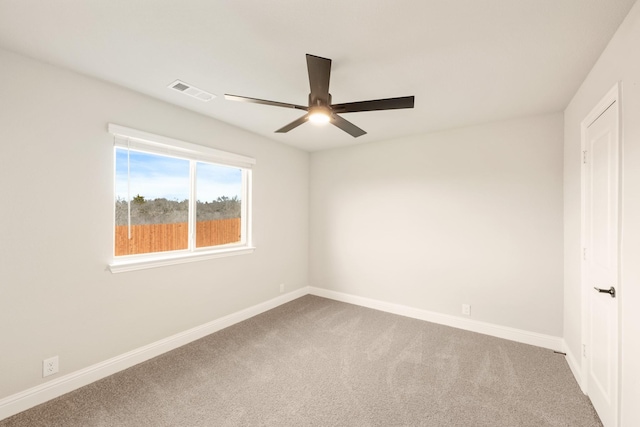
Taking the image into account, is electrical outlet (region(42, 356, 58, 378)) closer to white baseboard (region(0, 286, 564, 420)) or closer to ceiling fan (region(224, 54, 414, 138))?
white baseboard (region(0, 286, 564, 420))

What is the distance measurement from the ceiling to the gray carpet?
2.47m

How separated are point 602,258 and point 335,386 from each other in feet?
6.99

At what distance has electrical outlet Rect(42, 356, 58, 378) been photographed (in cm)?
201

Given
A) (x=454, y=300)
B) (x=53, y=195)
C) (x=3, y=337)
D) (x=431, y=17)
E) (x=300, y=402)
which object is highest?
(x=431, y=17)

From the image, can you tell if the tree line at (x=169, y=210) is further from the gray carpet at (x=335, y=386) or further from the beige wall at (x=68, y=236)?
the gray carpet at (x=335, y=386)

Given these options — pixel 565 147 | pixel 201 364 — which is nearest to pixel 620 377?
pixel 565 147

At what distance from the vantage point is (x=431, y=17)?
1514 millimetres

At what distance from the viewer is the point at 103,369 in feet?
7.48

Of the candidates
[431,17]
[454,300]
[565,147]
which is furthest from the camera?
[454,300]

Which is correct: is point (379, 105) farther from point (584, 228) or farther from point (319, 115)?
point (584, 228)

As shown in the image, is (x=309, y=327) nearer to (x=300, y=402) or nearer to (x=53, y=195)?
(x=300, y=402)

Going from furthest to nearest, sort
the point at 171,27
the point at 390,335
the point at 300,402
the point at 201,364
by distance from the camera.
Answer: the point at 390,335 → the point at 201,364 → the point at 300,402 → the point at 171,27

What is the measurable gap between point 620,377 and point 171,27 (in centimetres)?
332

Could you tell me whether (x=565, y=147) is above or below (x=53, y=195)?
above
